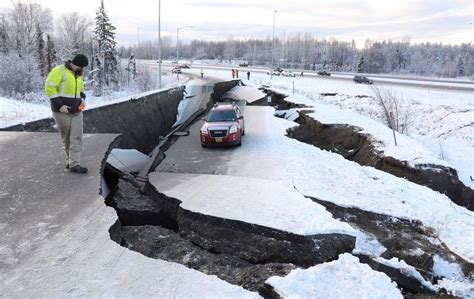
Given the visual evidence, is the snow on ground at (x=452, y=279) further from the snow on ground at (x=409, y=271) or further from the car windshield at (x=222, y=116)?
the car windshield at (x=222, y=116)

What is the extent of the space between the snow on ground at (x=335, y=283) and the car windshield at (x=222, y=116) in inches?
473

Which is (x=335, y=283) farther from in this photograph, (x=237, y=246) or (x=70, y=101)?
(x=70, y=101)

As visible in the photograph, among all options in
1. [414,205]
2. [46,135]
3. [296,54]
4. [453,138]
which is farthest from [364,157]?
[296,54]

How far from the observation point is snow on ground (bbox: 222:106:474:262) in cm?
Answer: 951

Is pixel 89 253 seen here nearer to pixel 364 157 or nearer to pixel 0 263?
pixel 0 263

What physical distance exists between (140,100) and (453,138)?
1930cm

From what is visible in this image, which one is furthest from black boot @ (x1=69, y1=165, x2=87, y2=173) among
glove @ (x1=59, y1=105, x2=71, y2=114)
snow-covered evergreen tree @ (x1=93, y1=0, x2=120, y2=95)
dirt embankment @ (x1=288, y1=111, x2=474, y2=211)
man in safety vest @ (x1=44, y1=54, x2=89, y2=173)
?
snow-covered evergreen tree @ (x1=93, y1=0, x2=120, y2=95)

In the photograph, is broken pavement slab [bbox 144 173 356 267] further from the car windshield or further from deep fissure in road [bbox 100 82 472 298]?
the car windshield

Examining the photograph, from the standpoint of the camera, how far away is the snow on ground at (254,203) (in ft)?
23.2

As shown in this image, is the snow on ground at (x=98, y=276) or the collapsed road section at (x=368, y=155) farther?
the collapsed road section at (x=368, y=155)

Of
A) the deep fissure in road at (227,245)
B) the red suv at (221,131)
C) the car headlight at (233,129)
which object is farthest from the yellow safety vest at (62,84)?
the car headlight at (233,129)

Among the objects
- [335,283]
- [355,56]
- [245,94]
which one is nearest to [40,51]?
[245,94]

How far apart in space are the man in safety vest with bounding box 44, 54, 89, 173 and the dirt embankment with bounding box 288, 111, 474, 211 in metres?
12.1

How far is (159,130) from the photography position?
21.5 metres
